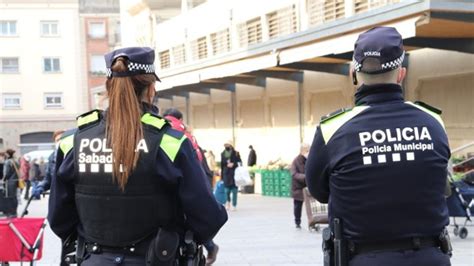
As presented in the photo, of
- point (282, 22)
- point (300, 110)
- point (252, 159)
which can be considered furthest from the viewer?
point (252, 159)

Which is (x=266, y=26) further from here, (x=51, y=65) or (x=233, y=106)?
(x=51, y=65)

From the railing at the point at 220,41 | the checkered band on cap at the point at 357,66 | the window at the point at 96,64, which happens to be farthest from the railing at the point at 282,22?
the window at the point at 96,64

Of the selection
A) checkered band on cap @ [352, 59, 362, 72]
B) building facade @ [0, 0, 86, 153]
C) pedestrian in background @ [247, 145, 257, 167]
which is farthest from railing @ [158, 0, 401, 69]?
building facade @ [0, 0, 86, 153]

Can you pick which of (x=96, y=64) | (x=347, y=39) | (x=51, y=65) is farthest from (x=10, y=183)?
(x=96, y=64)

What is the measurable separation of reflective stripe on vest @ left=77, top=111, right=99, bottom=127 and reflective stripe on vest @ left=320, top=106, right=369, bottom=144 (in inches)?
45.1

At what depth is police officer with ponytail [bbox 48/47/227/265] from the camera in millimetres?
3072

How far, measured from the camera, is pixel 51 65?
48.3 meters

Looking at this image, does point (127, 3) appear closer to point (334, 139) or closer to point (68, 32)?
point (68, 32)

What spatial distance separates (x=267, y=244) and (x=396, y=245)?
7.58m

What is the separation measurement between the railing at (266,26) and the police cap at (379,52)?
42.1ft

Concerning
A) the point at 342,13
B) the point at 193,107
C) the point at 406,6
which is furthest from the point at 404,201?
the point at 193,107

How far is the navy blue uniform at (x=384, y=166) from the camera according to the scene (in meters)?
2.97

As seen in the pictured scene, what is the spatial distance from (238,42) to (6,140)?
2891 cm

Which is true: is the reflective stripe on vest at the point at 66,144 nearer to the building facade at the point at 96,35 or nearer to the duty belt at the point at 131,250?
the duty belt at the point at 131,250
